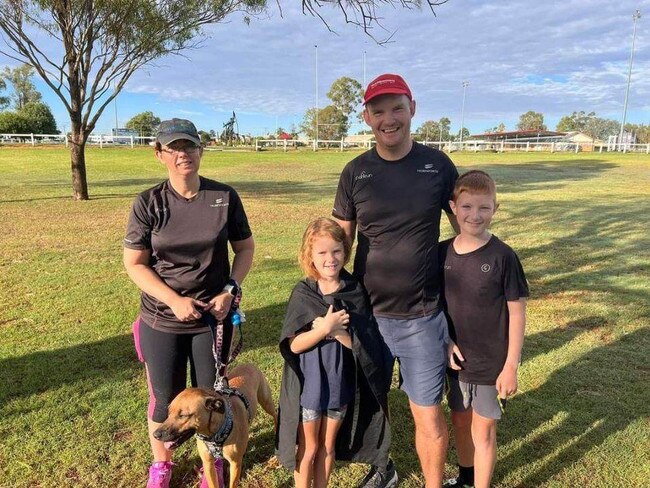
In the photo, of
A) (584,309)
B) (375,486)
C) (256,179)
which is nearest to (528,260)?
(584,309)

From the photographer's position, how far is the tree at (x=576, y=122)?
118375 millimetres

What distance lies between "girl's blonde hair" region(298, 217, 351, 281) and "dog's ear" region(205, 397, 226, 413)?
787 mm

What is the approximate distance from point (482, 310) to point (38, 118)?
66947mm

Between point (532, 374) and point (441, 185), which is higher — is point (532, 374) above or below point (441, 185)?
below

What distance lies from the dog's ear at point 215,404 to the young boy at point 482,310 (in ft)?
4.00

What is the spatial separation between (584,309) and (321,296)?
458cm

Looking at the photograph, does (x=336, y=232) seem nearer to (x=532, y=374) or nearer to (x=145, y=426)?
(x=145, y=426)

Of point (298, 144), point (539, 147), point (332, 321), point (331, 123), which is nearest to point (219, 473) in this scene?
point (332, 321)

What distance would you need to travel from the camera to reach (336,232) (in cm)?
252

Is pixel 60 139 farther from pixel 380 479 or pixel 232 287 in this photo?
pixel 380 479

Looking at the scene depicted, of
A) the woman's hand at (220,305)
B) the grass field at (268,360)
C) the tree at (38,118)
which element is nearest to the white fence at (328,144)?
the tree at (38,118)

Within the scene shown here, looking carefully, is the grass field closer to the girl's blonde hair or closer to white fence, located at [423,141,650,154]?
the girl's blonde hair

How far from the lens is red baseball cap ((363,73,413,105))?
2.50 m

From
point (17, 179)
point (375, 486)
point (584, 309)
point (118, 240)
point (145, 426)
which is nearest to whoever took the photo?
point (375, 486)
